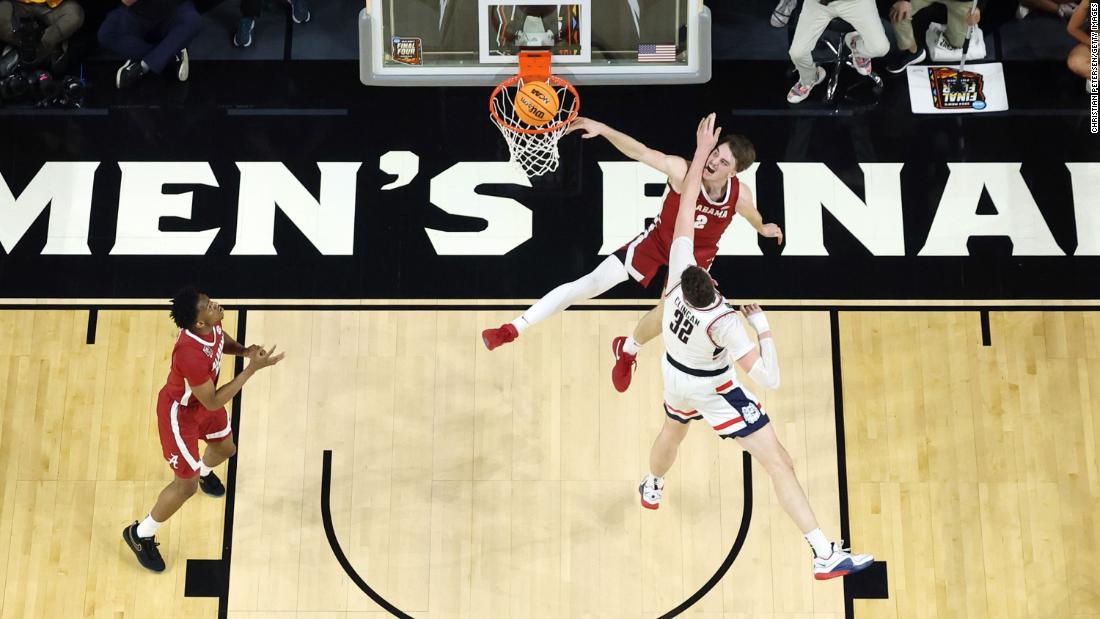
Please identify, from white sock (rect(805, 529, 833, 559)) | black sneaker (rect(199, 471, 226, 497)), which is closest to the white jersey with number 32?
white sock (rect(805, 529, 833, 559))

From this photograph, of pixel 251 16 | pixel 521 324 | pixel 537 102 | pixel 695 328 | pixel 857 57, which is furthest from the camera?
pixel 251 16

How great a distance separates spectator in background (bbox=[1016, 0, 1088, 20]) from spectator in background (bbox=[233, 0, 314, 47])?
5.85m

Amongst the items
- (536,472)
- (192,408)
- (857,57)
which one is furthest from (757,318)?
(857,57)

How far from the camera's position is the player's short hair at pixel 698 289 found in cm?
668

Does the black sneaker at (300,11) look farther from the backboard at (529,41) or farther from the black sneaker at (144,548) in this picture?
the black sneaker at (144,548)

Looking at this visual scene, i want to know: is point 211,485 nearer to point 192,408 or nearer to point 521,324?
point 192,408

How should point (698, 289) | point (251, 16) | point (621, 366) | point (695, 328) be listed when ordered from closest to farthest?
point (698, 289) → point (695, 328) → point (621, 366) → point (251, 16)

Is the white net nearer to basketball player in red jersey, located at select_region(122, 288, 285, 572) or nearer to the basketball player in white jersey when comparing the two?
the basketball player in white jersey

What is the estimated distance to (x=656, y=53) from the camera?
890cm

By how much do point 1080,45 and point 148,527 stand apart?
787 centimetres

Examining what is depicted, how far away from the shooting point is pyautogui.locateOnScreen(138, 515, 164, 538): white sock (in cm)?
798

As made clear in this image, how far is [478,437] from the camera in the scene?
860cm

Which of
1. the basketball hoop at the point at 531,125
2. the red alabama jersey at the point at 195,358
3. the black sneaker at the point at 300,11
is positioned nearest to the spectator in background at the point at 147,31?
the black sneaker at the point at 300,11

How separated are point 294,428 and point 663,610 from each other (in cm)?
282
